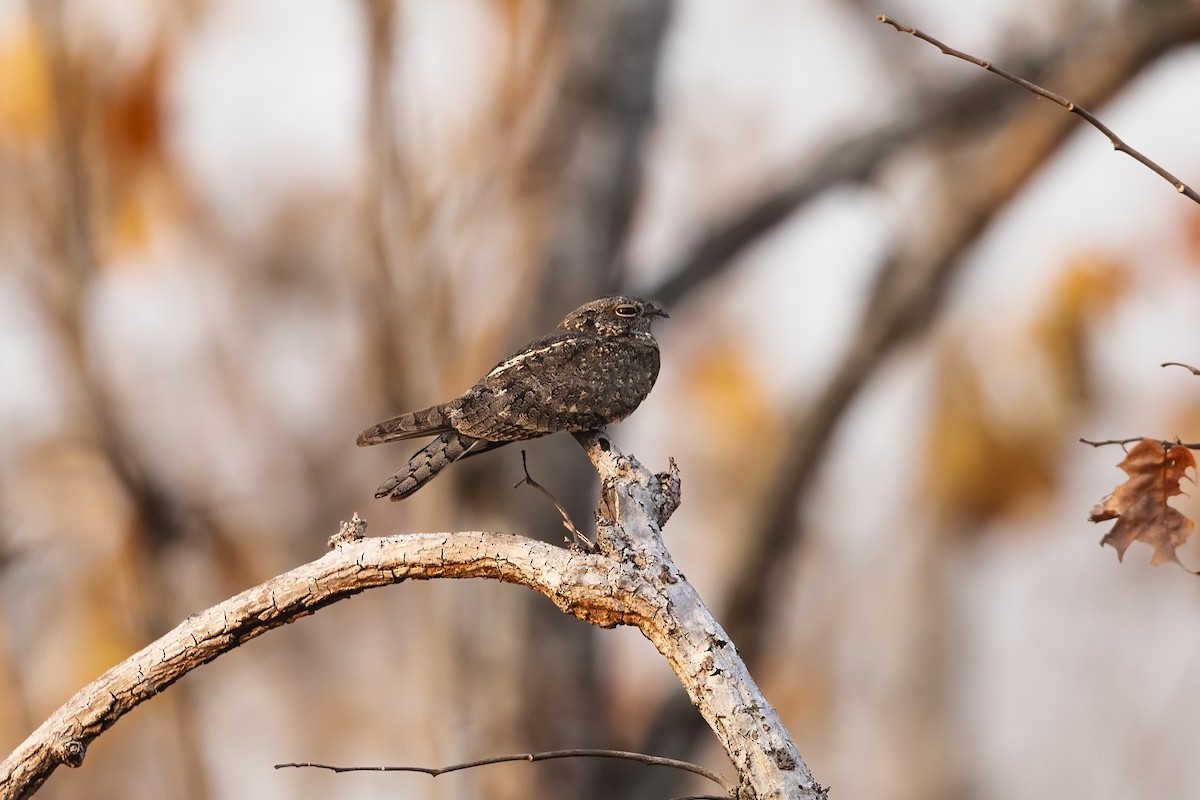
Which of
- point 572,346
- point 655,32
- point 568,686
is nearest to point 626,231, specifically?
point 655,32

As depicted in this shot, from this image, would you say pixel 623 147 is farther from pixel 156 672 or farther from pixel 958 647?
pixel 958 647

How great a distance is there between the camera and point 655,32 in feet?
30.6

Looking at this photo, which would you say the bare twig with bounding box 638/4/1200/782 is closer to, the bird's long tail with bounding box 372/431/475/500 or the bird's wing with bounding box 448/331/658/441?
the bird's wing with bounding box 448/331/658/441

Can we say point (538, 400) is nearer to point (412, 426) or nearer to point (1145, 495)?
point (412, 426)

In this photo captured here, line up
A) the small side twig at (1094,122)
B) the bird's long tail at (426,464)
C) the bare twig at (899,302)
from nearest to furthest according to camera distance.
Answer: the small side twig at (1094,122) → the bird's long tail at (426,464) → the bare twig at (899,302)

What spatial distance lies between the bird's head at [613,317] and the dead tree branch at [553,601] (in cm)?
62

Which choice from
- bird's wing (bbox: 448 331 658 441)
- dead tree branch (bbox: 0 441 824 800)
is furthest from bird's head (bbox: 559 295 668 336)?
dead tree branch (bbox: 0 441 824 800)

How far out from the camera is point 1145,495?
211 centimetres

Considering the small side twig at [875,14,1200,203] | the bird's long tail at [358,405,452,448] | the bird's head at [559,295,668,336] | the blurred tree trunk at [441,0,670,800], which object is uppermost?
the blurred tree trunk at [441,0,670,800]

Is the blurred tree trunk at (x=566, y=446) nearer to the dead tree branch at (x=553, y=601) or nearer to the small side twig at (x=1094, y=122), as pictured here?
the dead tree branch at (x=553, y=601)

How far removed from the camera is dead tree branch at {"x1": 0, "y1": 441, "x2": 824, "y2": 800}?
2127 mm

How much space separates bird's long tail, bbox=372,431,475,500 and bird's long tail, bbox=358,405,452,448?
0.03m

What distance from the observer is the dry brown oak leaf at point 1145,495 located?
2096 millimetres

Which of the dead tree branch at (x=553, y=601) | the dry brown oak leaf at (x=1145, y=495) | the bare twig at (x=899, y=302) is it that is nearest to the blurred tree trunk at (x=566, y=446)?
the bare twig at (x=899, y=302)
